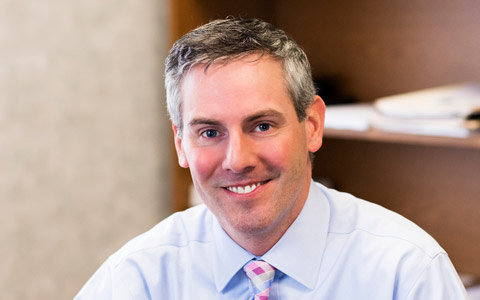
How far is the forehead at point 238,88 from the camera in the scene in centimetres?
121

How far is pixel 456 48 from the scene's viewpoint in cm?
201

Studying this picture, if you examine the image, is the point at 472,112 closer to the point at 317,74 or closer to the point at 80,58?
the point at 317,74

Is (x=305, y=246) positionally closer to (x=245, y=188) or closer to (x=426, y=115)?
(x=245, y=188)

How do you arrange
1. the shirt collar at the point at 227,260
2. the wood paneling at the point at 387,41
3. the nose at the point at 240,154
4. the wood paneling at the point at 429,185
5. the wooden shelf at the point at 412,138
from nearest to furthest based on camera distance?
1. the nose at the point at 240,154
2. the shirt collar at the point at 227,260
3. the wooden shelf at the point at 412,138
4. the wood paneling at the point at 387,41
5. the wood paneling at the point at 429,185

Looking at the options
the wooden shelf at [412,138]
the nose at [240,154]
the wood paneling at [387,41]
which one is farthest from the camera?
the wood paneling at [387,41]

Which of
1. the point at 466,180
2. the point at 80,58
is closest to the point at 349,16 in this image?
the point at 466,180

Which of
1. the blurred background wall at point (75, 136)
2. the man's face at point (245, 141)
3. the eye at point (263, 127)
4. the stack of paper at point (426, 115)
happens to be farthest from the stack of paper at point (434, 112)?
the blurred background wall at point (75, 136)

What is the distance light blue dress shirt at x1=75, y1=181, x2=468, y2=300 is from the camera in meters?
1.22

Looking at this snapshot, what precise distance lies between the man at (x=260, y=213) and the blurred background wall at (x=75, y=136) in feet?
2.94

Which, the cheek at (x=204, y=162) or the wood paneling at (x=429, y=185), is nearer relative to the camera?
the cheek at (x=204, y=162)

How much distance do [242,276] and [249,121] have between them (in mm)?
327

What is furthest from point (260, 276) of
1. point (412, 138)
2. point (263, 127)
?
point (412, 138)

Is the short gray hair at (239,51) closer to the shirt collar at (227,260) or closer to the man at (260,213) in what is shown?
the man at (260,213)

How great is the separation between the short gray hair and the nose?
0.43 ft
